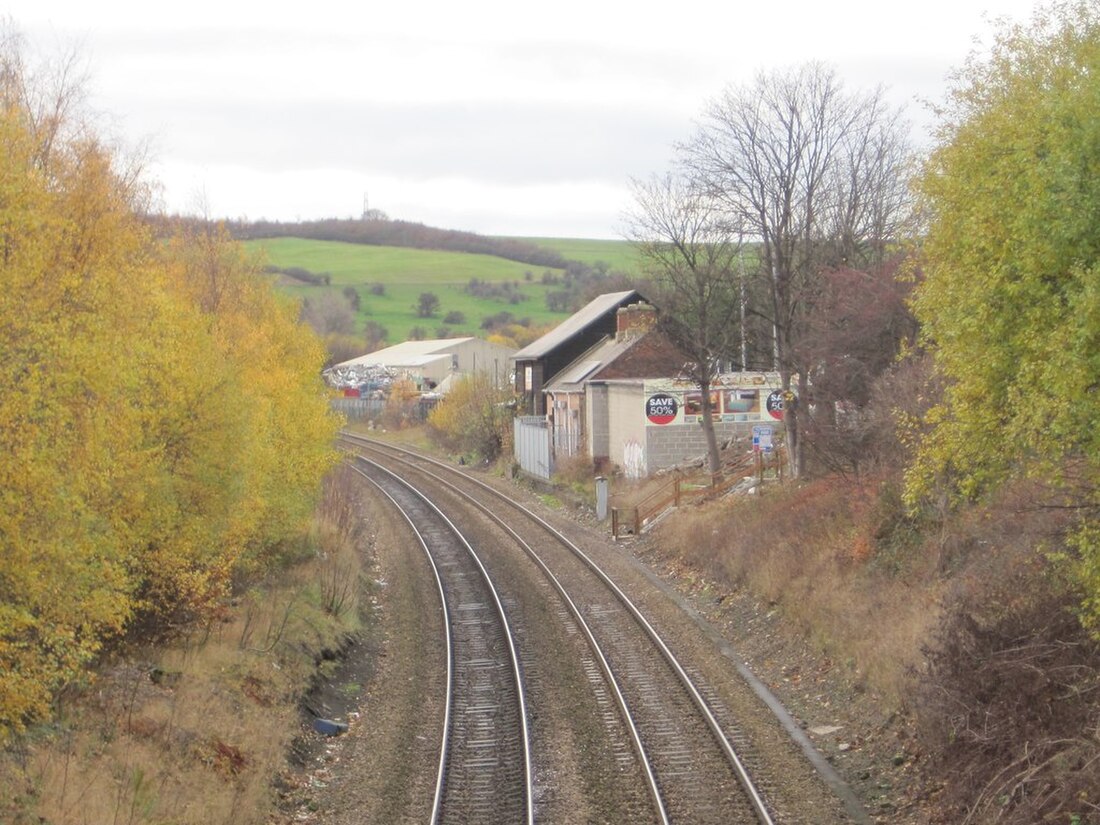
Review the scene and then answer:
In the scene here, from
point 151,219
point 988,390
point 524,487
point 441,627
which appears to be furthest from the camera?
point 524,487

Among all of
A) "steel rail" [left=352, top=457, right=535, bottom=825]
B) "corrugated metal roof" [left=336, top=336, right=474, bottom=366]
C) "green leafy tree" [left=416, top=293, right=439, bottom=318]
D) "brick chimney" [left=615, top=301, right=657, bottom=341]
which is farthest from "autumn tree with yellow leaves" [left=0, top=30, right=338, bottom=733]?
"green leafy tree" [left=416, top=293, right=439, bottom=318]

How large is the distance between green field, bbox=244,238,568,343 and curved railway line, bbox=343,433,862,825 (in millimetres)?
100828

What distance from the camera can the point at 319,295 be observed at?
127 metres

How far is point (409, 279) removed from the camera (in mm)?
143625

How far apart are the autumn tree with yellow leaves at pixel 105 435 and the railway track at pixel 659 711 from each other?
505 centimetres

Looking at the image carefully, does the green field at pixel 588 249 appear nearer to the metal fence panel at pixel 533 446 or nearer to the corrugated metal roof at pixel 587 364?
the corrugated metal roof at pixel 587 364

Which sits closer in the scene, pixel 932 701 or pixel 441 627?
pixel 932 701

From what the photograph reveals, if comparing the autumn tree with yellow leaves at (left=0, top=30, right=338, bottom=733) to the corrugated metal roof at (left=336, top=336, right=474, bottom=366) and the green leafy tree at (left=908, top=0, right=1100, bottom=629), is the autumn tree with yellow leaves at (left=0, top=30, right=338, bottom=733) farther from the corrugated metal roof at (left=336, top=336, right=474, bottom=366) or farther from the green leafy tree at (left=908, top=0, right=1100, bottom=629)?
the corrugated metal roof at (left=336, top=336, right=474, bottom=366)

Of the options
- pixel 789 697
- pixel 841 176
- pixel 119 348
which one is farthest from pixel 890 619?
pixel 841 176

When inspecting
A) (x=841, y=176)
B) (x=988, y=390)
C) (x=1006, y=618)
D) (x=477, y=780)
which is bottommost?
(x=477, y=780)

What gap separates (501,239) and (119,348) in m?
156

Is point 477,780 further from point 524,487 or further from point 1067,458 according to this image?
point 524,487

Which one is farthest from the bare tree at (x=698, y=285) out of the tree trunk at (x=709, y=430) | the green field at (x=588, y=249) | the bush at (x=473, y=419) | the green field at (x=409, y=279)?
the green field at (x=588, y=249)

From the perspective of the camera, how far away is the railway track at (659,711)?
38.9 ft
